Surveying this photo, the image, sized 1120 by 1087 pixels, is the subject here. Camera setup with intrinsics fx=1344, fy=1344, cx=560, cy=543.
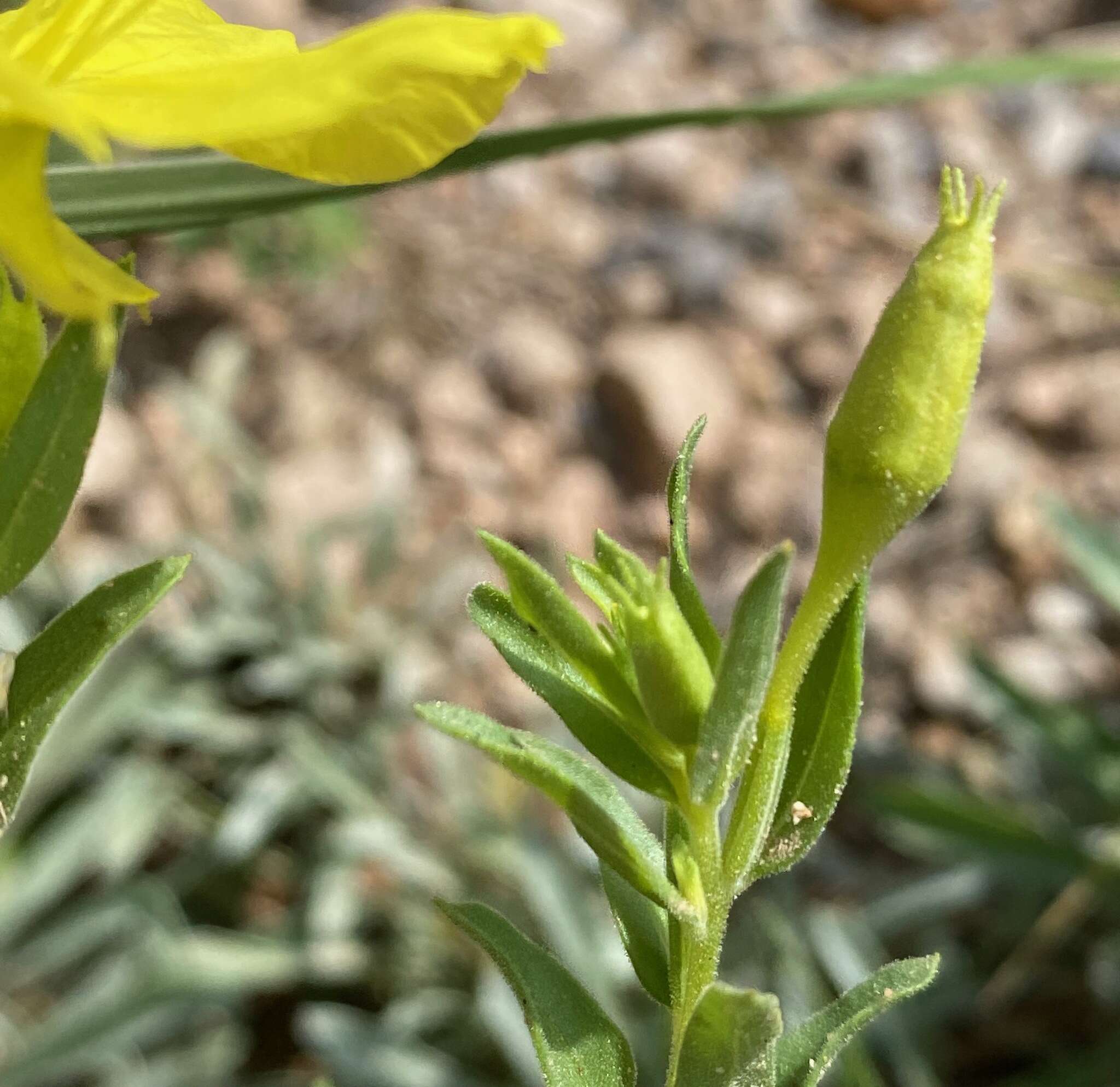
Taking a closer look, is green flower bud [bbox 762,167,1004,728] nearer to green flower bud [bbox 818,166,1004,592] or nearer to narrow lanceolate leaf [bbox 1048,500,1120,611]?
green flower bud [bbox 818,166,1004,592]

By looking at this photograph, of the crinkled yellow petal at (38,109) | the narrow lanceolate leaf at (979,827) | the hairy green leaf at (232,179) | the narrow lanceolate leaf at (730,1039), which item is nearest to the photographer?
the crinkled yellow petal at (38,109)

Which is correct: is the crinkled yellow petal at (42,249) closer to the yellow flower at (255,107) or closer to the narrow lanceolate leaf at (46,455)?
the yellow flower at (255,107)

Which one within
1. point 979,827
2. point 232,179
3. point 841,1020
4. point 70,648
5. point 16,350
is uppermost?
point 232,179

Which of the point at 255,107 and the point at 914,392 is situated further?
the point at 914,392

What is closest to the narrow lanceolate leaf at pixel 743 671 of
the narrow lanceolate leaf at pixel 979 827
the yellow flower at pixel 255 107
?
the yellow flower at pixel 255 107

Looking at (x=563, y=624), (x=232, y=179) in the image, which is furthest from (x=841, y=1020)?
(x=232, y=179)

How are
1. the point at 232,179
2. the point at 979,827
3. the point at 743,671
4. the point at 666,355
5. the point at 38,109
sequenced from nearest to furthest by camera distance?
the point at 38,109, the point at 743,671, the point at 232,179, the point at 979,827, the point at 666,355

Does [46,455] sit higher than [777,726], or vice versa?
[46,455]

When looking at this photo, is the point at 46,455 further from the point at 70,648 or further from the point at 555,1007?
the point at 555,1007

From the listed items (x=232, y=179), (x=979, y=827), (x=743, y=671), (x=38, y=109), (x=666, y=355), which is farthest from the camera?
(x=666, y=355)
